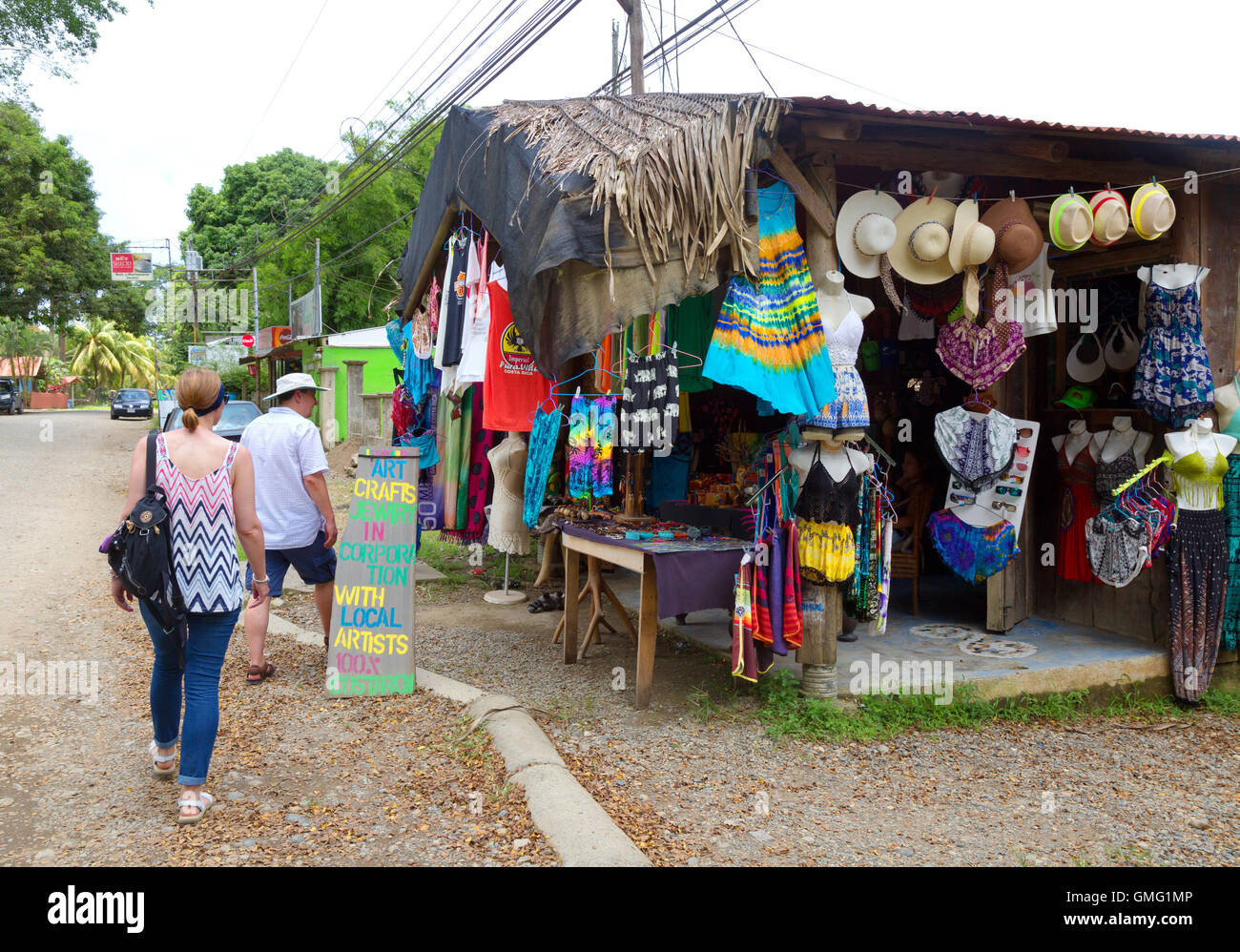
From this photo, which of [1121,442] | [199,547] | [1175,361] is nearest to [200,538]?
[199,547]

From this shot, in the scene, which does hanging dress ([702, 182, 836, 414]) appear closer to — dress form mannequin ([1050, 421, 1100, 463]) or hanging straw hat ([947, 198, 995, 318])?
hanging straw hat ([947, 198, 995, 318])

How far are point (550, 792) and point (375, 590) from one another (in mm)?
2186

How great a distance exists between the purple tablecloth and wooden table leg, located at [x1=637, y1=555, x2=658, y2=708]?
0.11 meters

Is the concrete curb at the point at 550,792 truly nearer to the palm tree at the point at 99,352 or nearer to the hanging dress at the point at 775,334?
the hanging dress at the point at 775,334

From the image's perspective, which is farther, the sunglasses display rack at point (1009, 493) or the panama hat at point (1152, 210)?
the sunglasses display rack at point (1009, 493)

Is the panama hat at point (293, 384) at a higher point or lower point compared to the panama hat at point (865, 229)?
lower

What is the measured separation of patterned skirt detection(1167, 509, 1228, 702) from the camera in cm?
586

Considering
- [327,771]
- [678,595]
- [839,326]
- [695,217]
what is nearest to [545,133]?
[695,217]

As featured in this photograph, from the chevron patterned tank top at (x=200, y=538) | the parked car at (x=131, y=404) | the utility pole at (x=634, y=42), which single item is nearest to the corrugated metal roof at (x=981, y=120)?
the chevron patterned tank top at (x=200, y=538)

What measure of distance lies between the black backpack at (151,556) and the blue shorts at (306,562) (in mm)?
1882

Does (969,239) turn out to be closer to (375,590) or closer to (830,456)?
(830,456)

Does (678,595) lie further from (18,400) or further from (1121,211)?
(18,400)

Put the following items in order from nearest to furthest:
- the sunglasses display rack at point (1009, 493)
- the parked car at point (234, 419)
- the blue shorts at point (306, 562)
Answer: the blue shorts at point (306, 562), the sunglasses display rack at point (1009, 493), the parked car at point (234, 419)

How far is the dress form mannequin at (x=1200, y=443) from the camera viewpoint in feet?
18.7
